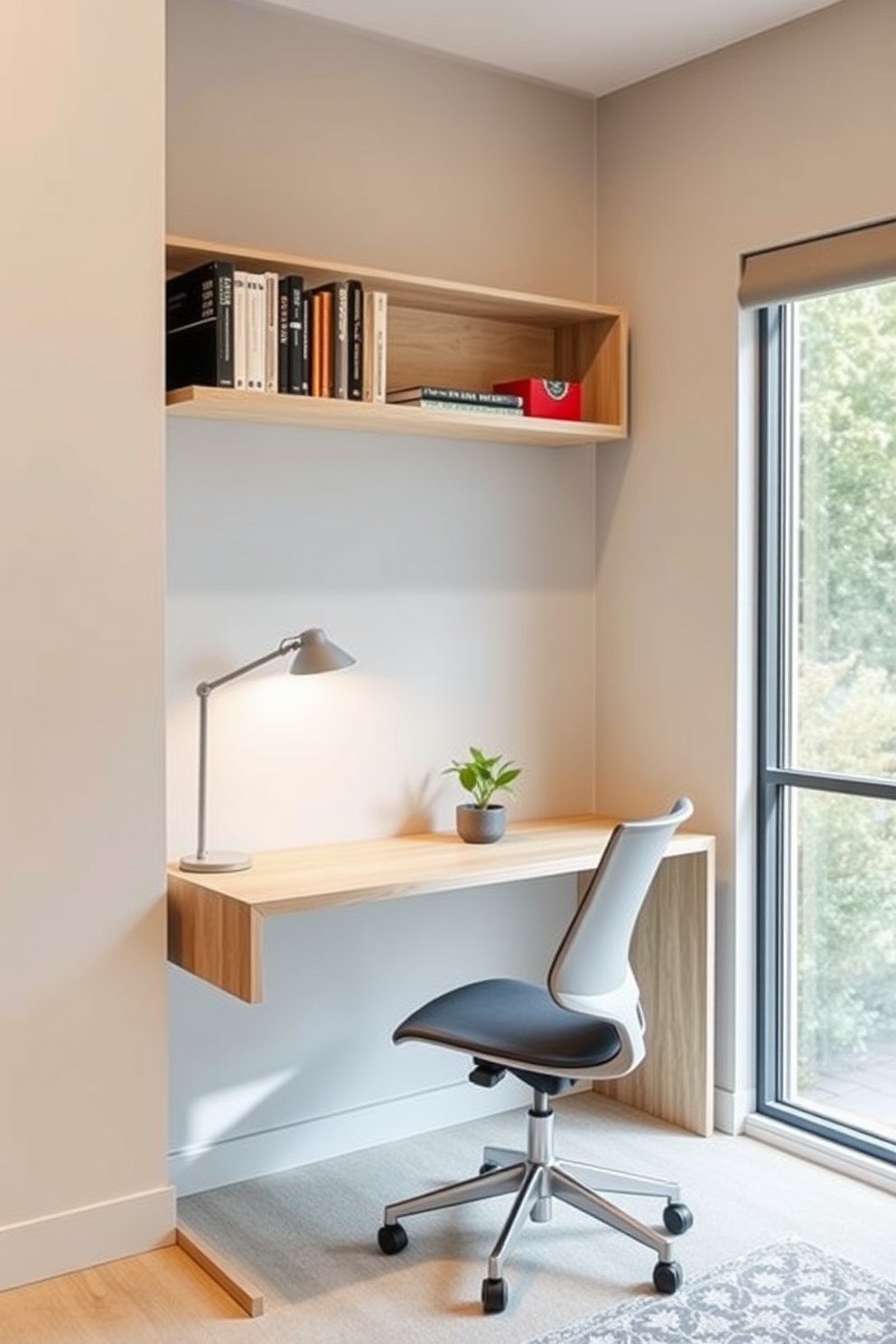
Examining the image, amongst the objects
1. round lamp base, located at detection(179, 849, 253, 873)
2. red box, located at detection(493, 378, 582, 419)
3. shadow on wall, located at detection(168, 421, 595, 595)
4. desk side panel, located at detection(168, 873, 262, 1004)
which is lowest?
desk side panel, located at detection(168, 873, 262, 1004)

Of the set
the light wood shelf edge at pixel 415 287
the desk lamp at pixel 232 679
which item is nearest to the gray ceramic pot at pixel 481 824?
the desk lamp at pixel 232 679

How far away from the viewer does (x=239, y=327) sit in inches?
113

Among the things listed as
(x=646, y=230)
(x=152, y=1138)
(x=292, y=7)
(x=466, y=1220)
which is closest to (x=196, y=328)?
(x=292, y=7)

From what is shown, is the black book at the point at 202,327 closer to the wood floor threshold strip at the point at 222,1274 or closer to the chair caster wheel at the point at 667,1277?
the wood floor threshold strip at the point at 222,1274

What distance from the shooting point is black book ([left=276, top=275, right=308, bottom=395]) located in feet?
9.59

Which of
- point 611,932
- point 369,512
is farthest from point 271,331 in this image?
point 611,932

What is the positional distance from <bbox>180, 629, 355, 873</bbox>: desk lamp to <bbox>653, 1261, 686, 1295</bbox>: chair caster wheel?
→ 1.13m

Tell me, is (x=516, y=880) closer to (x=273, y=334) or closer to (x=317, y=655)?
(x=317, y=655)

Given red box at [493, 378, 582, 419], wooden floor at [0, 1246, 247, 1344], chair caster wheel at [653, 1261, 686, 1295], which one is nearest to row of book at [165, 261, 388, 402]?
red box at [493, 378, 582, 419]

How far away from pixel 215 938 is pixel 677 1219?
3.58ft

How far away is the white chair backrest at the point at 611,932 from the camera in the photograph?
8.61 ft

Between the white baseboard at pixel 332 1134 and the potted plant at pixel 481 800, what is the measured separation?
0.70 meters

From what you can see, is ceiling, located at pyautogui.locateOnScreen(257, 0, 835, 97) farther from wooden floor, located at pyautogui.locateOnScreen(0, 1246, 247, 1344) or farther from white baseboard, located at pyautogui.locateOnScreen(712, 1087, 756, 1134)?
wooden floor, located at pyautogui.locateOnScreen(0, 1246, 247, 1344)

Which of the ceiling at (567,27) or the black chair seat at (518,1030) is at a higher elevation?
the ceiling at (567,27)
